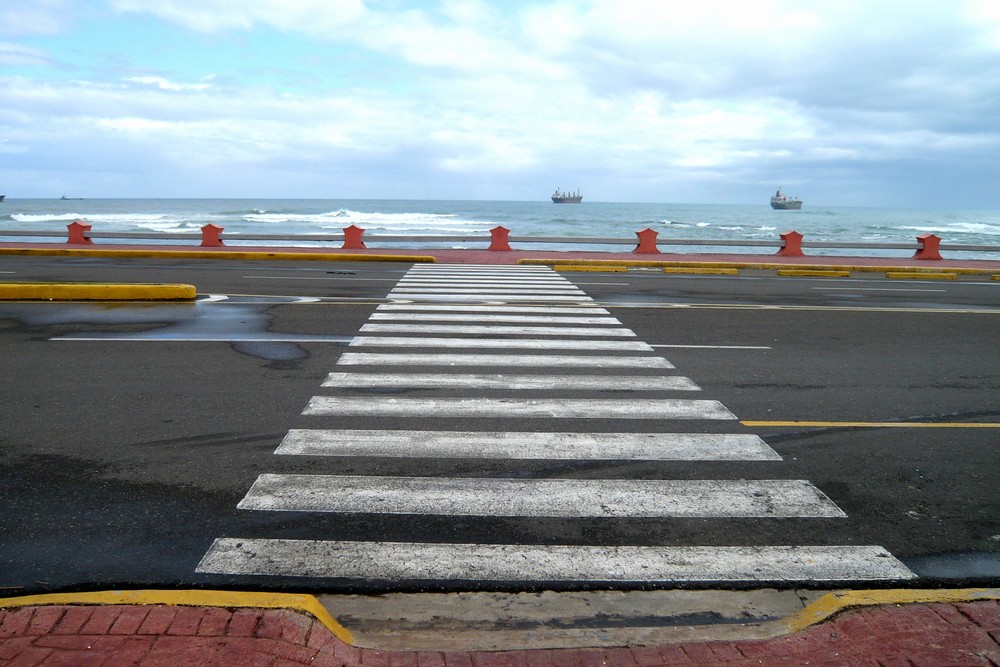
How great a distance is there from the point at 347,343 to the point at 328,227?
5958 centimetres

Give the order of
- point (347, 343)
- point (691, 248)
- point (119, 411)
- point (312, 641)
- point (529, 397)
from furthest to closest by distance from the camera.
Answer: point (691, 248)
point (347, 343)
point (529, 397)
point (119, 411)
point (312, 641)

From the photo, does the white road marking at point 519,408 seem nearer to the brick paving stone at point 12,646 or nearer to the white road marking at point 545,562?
the white road marking at point 545,562

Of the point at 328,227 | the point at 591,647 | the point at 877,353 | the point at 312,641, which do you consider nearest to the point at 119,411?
the point at 312,641

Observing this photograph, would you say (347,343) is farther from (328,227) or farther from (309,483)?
(328,227)

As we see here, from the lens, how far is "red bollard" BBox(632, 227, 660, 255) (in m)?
27.9

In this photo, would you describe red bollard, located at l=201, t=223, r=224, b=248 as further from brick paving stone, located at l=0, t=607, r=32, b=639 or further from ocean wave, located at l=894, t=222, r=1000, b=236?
ocean wave, located at l=894, t=222, r=1000, b=236

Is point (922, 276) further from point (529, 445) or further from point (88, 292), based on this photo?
point (88, 292)

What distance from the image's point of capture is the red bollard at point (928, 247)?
94.7ft

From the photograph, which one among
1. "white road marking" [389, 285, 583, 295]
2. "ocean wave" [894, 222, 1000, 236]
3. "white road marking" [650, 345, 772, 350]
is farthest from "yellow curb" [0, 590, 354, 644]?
"ocean wave" [894, 222, 1000, 236]

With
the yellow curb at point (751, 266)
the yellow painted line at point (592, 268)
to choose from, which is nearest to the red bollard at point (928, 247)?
the yellow curb at point (751, 266)

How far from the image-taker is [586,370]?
8555 mm

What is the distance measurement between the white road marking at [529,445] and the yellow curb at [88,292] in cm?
843

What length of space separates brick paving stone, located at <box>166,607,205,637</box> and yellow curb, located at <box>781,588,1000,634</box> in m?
2.80

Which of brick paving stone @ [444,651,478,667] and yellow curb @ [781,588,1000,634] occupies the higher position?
yellow curb @ [781,588,1000,634]
